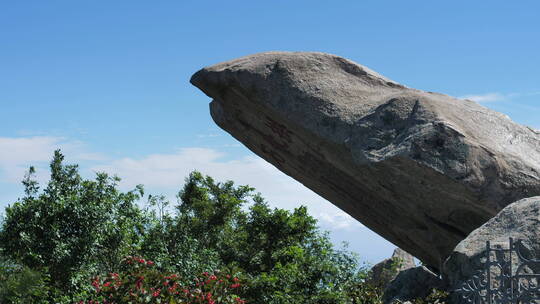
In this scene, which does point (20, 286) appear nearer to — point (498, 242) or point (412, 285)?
point (412, 285)

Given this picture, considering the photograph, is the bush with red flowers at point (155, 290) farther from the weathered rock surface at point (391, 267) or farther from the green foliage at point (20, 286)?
the weathered rock surface at point (391, 267)

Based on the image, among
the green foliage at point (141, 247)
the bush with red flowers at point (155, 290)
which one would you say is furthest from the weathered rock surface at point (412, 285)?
the bush with red flowers at point (155, 290)

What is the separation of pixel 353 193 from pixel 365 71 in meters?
2.26

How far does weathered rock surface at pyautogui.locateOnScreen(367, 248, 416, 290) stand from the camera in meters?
16.3

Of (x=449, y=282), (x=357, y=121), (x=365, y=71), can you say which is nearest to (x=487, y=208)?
(x=449, y=282)

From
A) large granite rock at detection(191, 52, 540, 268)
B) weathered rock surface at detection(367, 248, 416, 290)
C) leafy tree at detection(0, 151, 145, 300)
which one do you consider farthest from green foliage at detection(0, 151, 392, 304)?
weathered rock surface at detection(367, 248, 416, 290)

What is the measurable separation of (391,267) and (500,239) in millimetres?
8154

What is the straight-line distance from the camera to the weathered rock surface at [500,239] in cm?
827

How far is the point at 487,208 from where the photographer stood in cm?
1023

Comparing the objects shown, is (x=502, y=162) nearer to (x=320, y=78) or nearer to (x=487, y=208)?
(x=487, y=208)

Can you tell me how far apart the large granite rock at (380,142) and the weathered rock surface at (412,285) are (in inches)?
44.1

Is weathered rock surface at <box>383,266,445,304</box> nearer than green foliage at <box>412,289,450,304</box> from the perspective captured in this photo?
No

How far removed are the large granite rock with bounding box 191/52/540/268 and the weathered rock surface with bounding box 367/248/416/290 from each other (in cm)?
333

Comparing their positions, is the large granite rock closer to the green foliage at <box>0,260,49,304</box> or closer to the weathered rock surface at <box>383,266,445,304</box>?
the weathered rock surface at <box>383,266,445,304</box>
